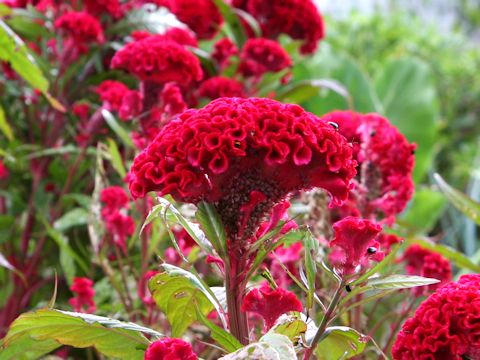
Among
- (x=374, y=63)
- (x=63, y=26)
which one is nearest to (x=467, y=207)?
(x=63, y=26)

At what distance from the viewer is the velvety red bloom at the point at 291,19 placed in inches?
58.7

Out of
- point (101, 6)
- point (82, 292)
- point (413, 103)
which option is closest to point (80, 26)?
point (101, 6)

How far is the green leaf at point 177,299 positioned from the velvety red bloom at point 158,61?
14.8 inches

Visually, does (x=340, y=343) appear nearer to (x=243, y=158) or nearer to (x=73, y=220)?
(x=243, y=158)

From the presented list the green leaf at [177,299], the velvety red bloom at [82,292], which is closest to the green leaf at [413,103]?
the velvety red bloom at [82,292]

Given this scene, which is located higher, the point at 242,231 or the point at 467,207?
the point at 242,231

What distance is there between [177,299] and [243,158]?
20cm

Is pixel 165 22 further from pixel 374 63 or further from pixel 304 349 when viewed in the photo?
pixel 374 63

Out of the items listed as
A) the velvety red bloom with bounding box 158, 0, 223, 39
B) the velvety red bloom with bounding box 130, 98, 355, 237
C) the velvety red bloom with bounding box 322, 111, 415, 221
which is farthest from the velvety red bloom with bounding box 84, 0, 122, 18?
the velvety red bloom with bounding box 130, 98, 355, 237

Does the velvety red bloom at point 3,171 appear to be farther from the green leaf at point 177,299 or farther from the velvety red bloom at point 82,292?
the green leaf at point 177,299

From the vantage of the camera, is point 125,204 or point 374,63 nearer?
point 125,204

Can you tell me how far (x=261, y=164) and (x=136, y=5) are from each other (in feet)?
3.33

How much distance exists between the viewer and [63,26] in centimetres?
137

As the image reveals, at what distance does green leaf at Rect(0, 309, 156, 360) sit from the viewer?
2.30 feet
